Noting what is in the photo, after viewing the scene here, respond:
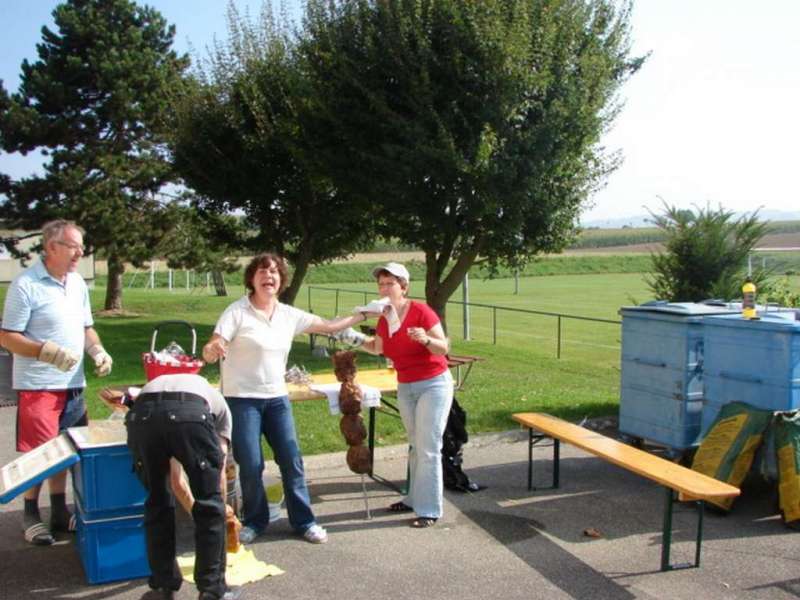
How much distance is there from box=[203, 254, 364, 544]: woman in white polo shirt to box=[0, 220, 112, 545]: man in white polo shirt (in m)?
0.73

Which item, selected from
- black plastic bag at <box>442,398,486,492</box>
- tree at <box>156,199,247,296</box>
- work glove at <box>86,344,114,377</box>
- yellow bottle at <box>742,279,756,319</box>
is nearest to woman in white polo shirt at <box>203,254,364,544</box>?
work glove at <box>86,344,114,377</box>

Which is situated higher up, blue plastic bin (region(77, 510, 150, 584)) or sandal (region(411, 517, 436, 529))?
blue plastic bin (region(77, 510, 150, 584))

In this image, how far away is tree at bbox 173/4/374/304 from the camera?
672 inches

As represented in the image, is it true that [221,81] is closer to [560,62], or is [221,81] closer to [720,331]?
[560,62]

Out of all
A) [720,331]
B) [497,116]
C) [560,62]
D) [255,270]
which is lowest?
[720,331]

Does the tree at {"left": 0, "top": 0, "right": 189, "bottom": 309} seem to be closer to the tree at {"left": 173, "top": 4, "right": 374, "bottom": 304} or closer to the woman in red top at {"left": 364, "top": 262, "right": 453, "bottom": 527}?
the tree at {"left": 173, "top": 4, "right": 374, "bottom": 304}

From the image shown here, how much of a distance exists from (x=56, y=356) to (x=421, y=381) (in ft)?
7.59

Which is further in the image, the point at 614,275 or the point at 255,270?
the point at 614,275

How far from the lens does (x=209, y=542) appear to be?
4230 millimetres

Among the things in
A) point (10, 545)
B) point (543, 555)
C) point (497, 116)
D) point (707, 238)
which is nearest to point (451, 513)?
point (543, 555)

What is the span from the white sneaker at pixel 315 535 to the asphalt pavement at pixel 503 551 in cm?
5

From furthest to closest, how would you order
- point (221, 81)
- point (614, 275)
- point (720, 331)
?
point (614, 275), point (221, 81), point (720, 331)

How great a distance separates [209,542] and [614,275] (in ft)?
217

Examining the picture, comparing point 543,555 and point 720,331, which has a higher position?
point 720,331
